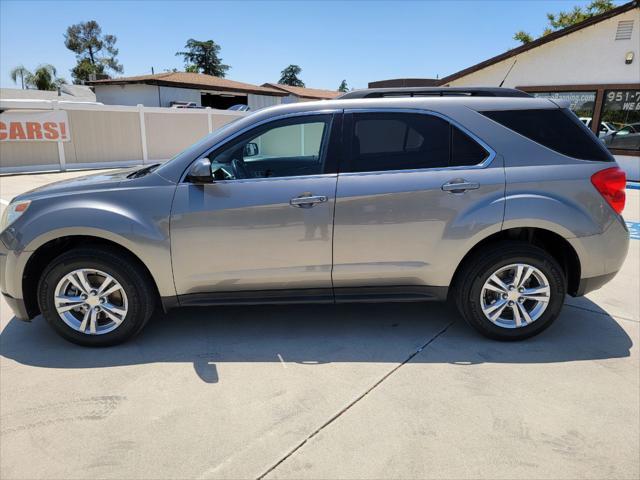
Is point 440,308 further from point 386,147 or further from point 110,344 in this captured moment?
point 110,344

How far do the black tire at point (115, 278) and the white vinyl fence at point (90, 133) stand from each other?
12851mm

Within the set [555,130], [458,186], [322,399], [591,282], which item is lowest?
[322,399]

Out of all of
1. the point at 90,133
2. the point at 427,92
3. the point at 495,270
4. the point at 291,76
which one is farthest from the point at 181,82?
the point at 291,76

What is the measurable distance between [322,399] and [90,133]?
15.5 m

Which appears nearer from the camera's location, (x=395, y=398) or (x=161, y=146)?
(x=395, y=398)

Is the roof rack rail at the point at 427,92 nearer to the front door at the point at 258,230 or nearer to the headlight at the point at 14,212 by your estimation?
the front door at the point at 258,230

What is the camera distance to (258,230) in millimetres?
3248

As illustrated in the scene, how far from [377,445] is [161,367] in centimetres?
162

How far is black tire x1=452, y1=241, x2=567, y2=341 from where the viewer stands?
3357 millimetres

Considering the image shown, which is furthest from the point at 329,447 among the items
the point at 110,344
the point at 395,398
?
the point at 110,344

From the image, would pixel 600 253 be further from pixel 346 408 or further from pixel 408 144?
pixel 346 408

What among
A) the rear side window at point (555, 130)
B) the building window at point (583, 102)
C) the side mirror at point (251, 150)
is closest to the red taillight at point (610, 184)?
the rear side window at point (555, 130)

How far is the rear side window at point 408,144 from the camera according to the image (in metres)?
3.34

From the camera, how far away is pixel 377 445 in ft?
7.97
